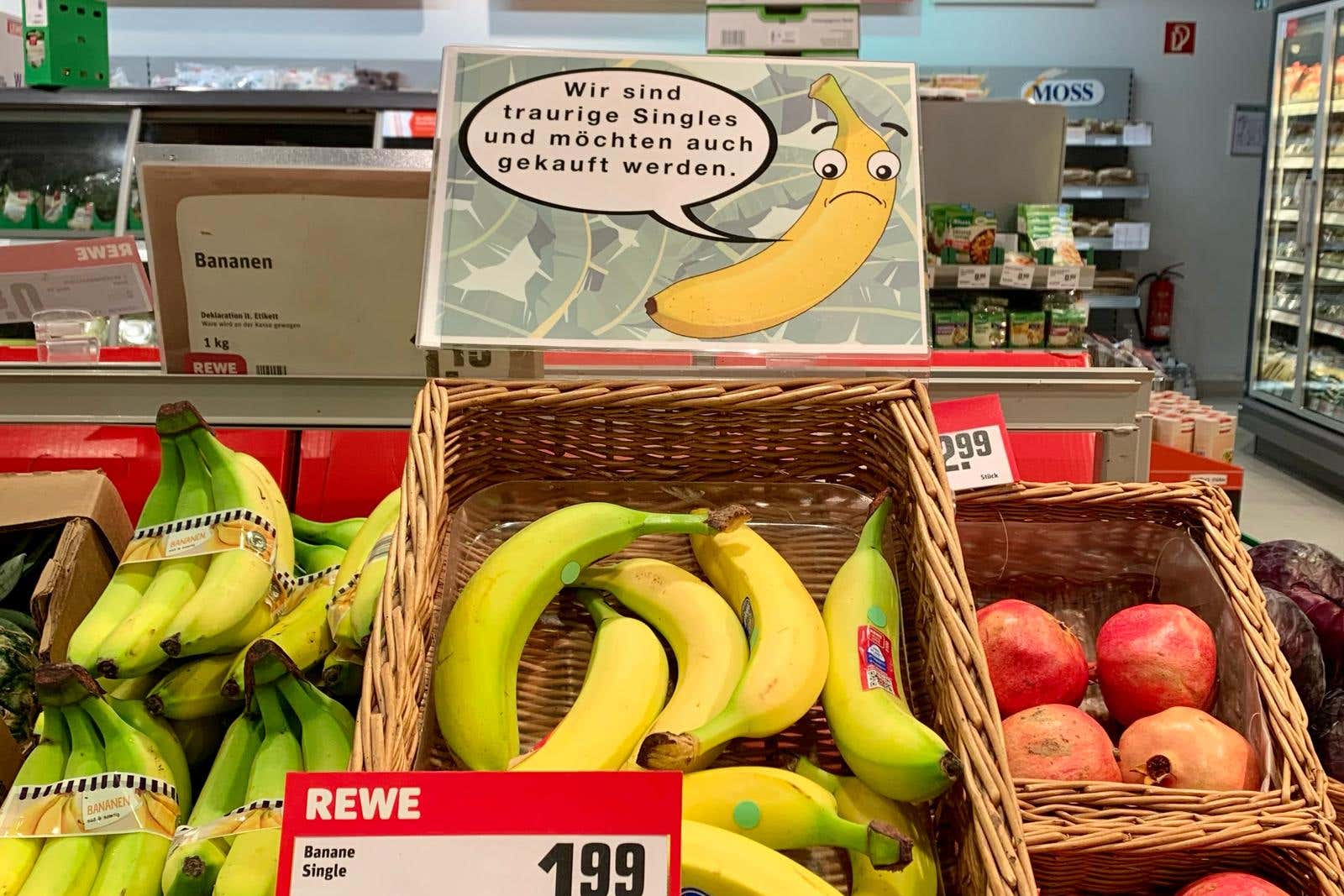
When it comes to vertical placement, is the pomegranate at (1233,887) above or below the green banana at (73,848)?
below

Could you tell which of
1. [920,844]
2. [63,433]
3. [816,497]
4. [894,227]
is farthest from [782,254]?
[63,433]

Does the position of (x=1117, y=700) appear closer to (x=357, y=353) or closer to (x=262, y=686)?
(x=262, y=686)

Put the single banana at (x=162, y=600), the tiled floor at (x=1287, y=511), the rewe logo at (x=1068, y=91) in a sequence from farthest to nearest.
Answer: the rewe logo at (x=1068, y=91) < the tiled floor at (x=1287, y=511) < the single banana at (x=162, y=600)

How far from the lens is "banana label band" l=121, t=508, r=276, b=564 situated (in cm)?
112

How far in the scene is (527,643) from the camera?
105cm

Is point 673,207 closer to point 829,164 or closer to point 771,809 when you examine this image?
point 829,164

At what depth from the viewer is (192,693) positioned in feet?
3.52

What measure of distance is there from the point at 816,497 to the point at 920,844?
408 millimetres

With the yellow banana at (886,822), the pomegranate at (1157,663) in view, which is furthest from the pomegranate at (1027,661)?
the yellow banana at (886,822)

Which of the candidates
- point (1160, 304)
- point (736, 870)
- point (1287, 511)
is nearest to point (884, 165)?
point (736, 870)

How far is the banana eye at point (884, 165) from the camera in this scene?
1160mm

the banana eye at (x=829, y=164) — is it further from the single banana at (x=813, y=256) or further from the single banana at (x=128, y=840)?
the single banana at (x=128, y=840)

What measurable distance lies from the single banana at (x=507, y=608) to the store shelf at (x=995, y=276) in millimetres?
3246

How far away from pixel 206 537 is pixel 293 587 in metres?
0.12
